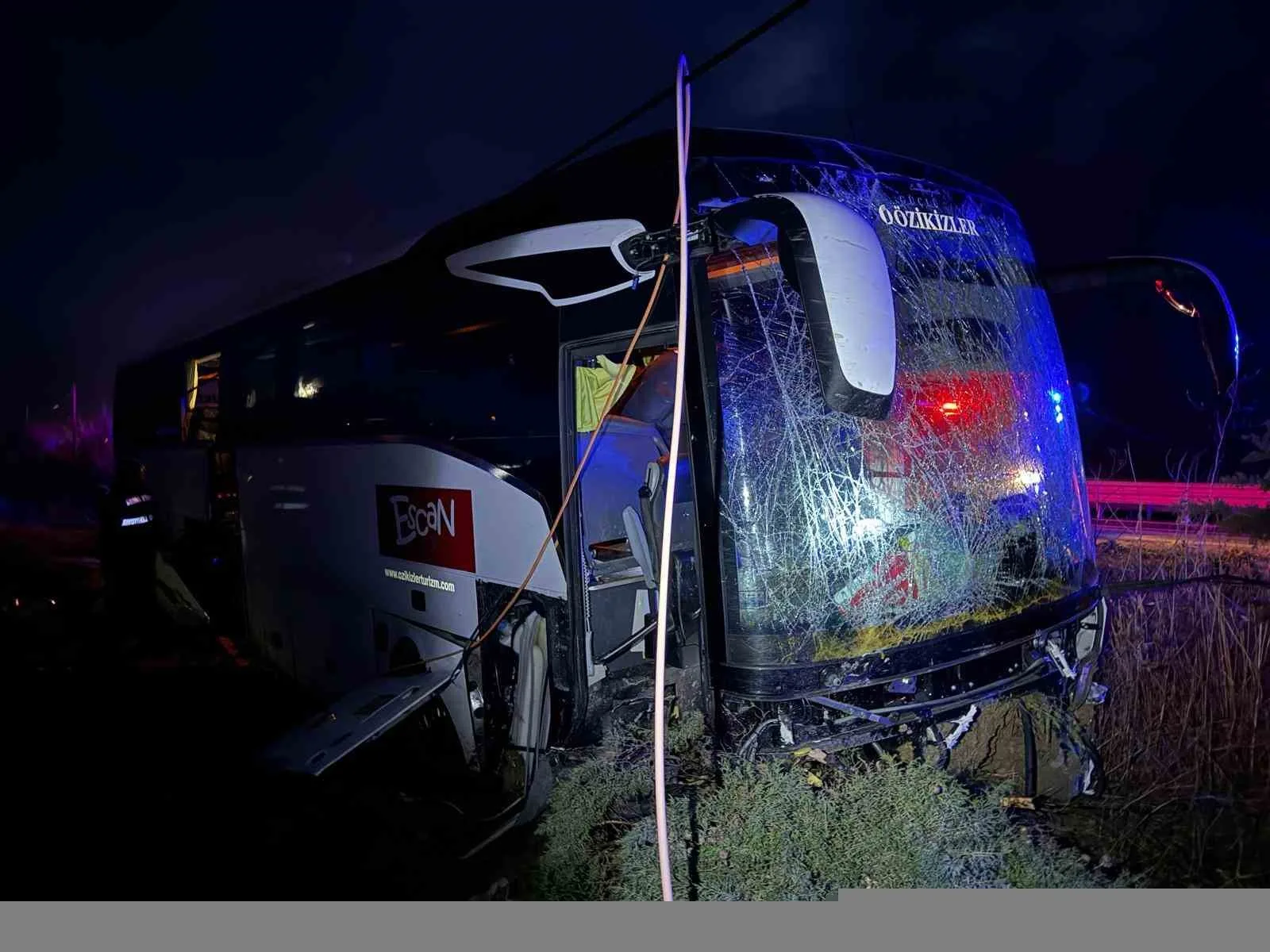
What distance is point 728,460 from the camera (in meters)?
2.98

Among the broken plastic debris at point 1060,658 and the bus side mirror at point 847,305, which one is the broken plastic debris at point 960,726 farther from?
the bus side mirror at point 847,305

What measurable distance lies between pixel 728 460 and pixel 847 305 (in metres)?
0.80

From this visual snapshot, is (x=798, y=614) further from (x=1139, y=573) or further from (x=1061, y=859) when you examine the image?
(x=1139, y=573)

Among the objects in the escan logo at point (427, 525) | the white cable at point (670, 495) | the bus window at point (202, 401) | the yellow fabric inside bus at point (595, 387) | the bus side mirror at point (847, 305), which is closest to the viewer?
the bus side mirror at point (847, 305)

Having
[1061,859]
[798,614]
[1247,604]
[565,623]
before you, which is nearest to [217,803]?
[565,623]

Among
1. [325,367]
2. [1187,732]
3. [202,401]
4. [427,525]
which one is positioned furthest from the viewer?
[202,401]

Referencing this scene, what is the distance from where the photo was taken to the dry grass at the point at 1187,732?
337 centimetres

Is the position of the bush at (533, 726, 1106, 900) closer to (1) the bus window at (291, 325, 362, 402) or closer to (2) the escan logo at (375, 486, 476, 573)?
(2) the escan logo at (375, 486, 476, 573)

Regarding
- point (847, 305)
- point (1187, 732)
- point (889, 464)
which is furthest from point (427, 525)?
point (1187, 732)

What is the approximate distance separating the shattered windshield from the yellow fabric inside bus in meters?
1.68

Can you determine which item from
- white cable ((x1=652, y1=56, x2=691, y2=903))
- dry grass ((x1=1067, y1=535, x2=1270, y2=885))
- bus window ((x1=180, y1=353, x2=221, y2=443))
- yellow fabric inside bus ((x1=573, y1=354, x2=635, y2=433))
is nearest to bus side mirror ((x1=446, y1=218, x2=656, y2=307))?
white cable ((x1=652, y1=56, x2=691, y2=903))

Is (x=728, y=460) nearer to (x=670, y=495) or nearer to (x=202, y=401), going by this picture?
(x=670, y=495)

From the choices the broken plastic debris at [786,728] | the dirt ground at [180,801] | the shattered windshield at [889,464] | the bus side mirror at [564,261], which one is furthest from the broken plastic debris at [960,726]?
the bus side mirror at [564,261]

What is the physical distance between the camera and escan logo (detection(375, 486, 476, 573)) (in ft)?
14.2
